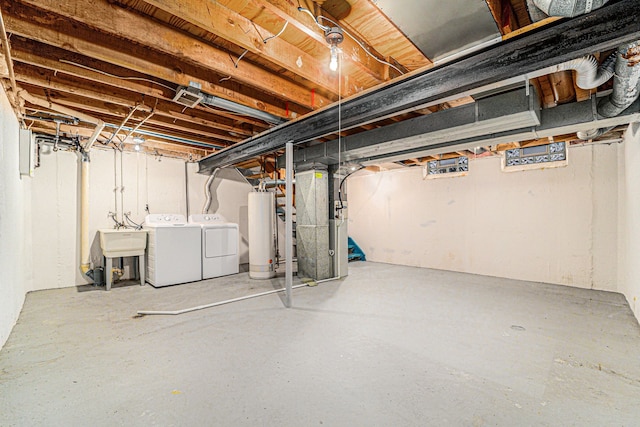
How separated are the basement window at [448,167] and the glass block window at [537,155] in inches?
26.4

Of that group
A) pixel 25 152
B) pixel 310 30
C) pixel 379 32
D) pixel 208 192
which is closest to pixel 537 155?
pixel 379 32

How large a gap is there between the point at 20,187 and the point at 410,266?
19.7 ft

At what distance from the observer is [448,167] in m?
5.46

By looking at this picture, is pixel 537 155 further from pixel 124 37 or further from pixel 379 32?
pixel 124 37

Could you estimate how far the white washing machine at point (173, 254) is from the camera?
412 cm

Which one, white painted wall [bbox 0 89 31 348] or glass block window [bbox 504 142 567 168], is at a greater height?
glass block window [bbox 504 142 567 168]

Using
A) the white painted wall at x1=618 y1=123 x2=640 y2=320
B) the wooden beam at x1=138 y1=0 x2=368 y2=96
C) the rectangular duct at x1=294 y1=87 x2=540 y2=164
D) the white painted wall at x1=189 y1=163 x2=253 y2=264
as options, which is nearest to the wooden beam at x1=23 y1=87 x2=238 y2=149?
the white painted wall at x1=189 y1=163 x2=253 y2=264

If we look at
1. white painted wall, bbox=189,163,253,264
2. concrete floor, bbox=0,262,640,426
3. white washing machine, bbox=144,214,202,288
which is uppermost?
white painted wall, bbox=189,163,253,264

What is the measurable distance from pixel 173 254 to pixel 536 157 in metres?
5.76

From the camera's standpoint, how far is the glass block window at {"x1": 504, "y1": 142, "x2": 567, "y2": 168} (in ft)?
14.0

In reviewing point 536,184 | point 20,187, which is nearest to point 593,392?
point 536,184

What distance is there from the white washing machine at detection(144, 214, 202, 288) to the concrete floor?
687mm

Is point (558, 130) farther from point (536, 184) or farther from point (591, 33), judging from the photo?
point (536, 184)

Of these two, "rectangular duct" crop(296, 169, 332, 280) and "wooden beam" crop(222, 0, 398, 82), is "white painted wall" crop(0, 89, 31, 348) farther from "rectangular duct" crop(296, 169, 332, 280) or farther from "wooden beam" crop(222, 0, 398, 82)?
"rectangular duct" crop(296, 169, 332, 280)
